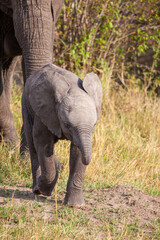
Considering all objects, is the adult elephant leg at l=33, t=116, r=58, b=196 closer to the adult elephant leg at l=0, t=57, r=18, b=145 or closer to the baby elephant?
the baby elephant

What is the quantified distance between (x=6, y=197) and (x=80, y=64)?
15.9ft

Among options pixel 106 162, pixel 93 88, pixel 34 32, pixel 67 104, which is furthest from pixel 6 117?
pixel 67 104

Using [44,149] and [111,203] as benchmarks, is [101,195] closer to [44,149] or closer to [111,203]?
[111,203]

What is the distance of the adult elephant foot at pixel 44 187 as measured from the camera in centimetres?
346

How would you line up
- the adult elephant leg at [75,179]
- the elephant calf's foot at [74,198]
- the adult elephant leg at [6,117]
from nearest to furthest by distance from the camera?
1. the adult elephant leg at [75,179]
2. the elephant calf's foot at [74,198]
3. the adult elephant leg at [6,117]

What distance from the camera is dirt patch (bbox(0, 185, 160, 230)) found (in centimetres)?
349

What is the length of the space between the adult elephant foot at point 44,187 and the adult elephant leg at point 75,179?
15cm

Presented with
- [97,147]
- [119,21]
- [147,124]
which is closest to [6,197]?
[97,147]

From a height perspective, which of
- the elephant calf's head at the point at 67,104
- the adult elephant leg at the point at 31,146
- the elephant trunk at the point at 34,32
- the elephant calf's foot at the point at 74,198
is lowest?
the elephant calf's foot at the point at 74,198

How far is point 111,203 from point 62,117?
1.11 metres

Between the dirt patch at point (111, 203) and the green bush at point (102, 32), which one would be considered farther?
the green bush at point (102, 32)

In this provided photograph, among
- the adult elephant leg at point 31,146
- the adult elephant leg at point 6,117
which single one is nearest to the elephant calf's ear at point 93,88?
the adult elephant leg at point 31,146

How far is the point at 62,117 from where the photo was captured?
3.07 meters

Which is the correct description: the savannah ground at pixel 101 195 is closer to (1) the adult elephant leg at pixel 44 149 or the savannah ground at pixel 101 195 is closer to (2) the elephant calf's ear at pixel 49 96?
(1) the adult elephant leg at pixel 44 149
